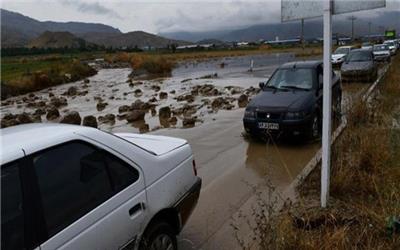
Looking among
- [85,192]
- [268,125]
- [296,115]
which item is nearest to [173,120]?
[268,125]

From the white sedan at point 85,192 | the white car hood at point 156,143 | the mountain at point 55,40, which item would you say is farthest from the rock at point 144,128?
the mountain at point 55,40

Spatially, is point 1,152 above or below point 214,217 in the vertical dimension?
above

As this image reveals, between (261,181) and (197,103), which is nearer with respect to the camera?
(261,181)

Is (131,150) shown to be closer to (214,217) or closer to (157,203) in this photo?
(157,203)

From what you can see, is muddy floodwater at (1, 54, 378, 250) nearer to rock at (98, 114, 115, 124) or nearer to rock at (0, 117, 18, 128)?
rock at (98, 114, 115, 124)

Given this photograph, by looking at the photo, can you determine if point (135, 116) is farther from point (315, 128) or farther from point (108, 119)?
point (315, 128)

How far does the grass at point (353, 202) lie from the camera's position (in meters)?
3.66

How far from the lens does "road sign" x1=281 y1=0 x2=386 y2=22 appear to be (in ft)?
13.9

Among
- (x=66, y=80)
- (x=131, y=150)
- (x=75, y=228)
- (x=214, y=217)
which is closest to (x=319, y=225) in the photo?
(x=214, y=217)

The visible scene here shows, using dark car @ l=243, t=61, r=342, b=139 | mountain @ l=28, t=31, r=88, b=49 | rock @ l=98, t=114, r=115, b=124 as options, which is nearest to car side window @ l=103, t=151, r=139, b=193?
dark car @ l=243, t=61, r=342, b=139

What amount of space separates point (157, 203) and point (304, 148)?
18.8 ft

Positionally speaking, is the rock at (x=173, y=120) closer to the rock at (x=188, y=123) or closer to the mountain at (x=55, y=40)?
the rock at (x=188, y=123)

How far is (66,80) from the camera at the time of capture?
40.3 metres

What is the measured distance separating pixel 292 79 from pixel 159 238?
7058 millimetres
